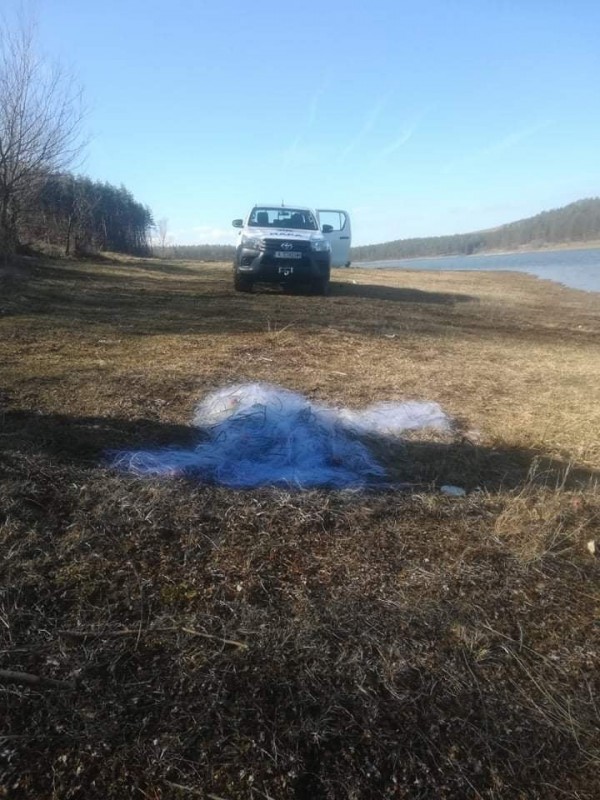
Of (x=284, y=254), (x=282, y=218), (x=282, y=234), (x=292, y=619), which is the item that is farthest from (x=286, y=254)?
(x=292, y=619)

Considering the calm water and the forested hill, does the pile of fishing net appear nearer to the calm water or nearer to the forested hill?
the calm water

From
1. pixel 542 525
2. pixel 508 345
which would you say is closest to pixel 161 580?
pixel 542 525

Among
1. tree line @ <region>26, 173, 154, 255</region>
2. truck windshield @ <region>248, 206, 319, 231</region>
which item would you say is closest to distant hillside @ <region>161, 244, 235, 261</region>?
tree line @ <region>26, 173, 154, 255</region>

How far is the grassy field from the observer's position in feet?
4.46

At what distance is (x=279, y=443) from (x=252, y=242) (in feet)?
28.4

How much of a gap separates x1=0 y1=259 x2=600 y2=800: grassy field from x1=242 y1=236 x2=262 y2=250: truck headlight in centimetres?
750

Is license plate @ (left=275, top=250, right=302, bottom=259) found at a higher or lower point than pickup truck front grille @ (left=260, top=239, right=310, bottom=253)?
lower

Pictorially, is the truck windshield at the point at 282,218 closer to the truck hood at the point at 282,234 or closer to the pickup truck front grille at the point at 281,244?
the truck hood at the point at 282,234

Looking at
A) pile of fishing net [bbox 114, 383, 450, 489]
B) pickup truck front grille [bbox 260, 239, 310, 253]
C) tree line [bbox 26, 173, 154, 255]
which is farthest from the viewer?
tree line [bbox 26, 173, 154, 255]

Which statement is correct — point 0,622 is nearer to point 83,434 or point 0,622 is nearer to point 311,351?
point 83,434

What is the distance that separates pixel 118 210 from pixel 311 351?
222 ft

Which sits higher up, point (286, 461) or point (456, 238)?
point (456, 238)

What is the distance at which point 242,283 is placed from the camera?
11.8 meters

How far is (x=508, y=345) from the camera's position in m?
7.69
